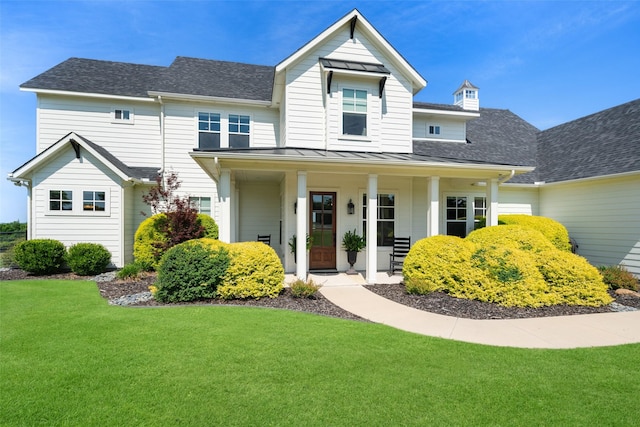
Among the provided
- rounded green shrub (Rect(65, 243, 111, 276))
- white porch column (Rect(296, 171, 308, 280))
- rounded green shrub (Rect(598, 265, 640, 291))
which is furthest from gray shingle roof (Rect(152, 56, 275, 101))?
rounded green shrub (Rect(598, 265, 640, 291))

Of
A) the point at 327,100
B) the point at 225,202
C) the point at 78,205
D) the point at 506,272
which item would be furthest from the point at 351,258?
the point at 78,205

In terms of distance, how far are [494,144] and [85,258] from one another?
59.2ft

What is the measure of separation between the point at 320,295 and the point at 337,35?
358 inches

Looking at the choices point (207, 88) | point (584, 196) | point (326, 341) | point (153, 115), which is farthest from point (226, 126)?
point (584, 196)

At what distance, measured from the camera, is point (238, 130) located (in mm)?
13367

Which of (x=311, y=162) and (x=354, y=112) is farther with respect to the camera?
(x=354, y=112)

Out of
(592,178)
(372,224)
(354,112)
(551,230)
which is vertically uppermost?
(354,112)

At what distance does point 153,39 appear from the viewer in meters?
12.0

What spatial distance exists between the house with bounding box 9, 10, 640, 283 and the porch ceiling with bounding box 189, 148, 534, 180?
0.04 metres

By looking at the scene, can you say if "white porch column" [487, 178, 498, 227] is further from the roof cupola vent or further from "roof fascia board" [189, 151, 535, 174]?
the roof cupola vent

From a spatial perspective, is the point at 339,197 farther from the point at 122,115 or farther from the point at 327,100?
the point at 122,115

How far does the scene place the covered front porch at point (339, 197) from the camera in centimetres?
879

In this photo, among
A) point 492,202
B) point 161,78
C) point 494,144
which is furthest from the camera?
point 494,144

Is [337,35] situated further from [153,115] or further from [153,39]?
[153,115]
